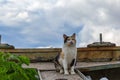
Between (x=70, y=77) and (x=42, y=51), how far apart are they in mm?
4142

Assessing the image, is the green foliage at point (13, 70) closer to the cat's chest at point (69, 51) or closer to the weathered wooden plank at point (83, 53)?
the cat's chest at point (69, 51)

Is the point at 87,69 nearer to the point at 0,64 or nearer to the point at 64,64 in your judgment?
the point at 64,64

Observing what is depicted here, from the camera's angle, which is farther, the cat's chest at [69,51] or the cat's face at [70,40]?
the cat's chest at [69,51]

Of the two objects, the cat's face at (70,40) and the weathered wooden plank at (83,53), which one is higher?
the cat's face at (70,40)

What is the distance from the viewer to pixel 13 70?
922 centimetres

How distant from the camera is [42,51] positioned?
44.0 feet

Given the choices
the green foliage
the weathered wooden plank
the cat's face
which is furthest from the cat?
the weathered wooden plank

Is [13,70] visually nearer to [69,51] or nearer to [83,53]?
[69,51]

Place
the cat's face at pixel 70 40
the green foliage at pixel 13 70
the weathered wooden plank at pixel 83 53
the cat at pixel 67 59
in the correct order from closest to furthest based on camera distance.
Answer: the green foliage at pixel 13 70, the cat's face at pixel 70 40, the cat at pixel 67 59, the weathered wooden plank at pixel 83 53

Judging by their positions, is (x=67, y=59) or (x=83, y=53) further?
(x=83, y=53)

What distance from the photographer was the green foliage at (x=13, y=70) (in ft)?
29.0

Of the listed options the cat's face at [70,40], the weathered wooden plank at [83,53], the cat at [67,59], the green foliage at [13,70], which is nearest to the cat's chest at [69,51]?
the cat at [67,59]

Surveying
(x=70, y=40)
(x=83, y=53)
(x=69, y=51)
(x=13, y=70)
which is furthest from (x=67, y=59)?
(x=83, y=53)

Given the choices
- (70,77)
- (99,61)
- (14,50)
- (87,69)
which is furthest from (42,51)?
(70,77)
